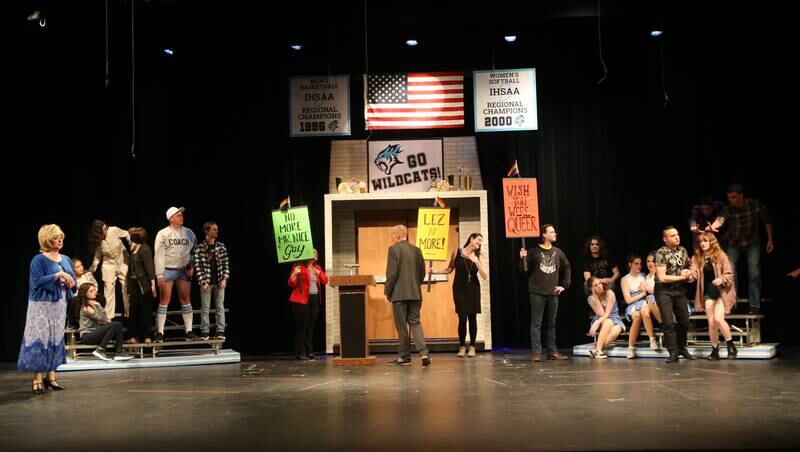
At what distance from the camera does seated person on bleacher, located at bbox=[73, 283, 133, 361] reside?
10.4 metres

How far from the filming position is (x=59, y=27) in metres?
11.2

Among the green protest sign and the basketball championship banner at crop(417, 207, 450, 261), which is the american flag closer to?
the basketball championship banner at crop(417, 207, 450, 261)

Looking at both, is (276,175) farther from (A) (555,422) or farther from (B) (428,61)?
(A) (555,422)

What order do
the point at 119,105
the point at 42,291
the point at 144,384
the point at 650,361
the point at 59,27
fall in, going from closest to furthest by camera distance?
the point at 42,291 → the point at 144,384 → the point at 650,361 → the point at 59,27 → the point at 119,105

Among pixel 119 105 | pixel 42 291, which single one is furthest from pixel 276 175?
pixel 42 291

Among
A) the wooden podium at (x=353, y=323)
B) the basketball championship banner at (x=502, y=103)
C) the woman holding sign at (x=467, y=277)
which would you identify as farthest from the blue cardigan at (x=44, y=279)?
the basketball championship banner at (x=502, y=103)

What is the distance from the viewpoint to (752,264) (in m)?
10.9

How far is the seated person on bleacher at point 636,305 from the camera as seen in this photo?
10211 millimetres

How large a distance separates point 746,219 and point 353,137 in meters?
5.94

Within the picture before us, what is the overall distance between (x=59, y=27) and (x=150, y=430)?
761 cm

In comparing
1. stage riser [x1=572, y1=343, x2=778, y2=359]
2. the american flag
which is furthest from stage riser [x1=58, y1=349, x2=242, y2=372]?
stage riser [x1=572, y1=343, x2=778, y2=359]

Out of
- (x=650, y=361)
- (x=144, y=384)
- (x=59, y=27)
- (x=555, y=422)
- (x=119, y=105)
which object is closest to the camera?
(x=555, y=422)

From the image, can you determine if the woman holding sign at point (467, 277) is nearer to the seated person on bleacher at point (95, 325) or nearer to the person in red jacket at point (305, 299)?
the person in red jacket at point (305, 299)

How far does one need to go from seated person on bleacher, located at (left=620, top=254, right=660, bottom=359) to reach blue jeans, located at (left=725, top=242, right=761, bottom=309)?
130 cm
